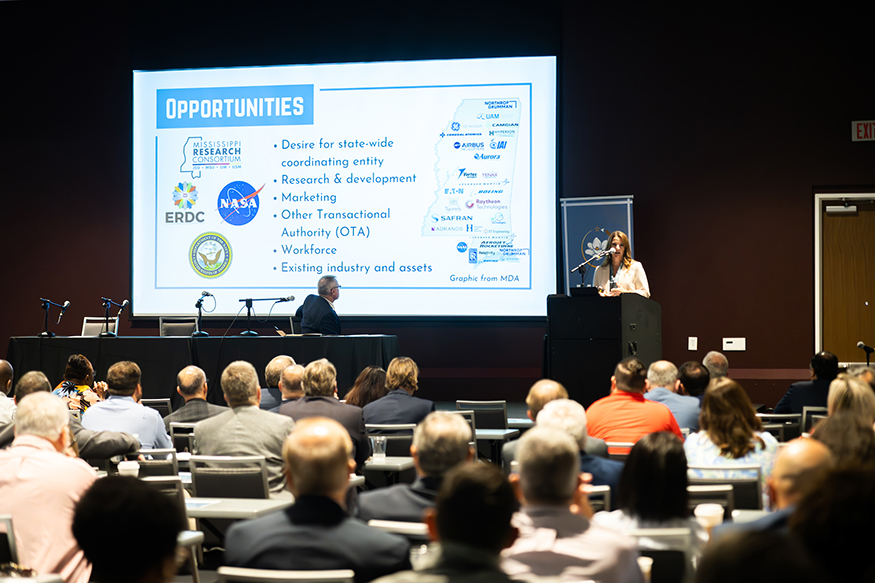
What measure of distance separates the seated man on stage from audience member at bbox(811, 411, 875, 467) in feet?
17.2

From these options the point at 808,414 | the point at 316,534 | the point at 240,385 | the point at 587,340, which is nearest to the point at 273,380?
the point at 240,385

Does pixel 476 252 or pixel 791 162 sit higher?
pixel 791 162

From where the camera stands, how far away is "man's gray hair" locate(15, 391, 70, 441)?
2.60 m

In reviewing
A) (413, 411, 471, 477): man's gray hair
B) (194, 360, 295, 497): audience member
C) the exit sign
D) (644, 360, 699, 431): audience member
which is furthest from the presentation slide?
(413, 411, 471, 477): man's gray hair

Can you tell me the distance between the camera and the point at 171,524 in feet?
4.80

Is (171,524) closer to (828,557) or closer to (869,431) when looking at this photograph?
(828,557)

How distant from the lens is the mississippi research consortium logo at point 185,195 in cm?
866

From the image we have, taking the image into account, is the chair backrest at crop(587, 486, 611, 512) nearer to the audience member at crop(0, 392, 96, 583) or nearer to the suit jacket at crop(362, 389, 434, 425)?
the audience member at crop(0, 392, 96, 583)

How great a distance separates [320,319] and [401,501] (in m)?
4.96

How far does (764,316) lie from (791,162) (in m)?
1.61

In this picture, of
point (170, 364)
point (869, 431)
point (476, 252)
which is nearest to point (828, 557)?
point (869, 431)

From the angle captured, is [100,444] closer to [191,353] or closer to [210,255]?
[191,353]

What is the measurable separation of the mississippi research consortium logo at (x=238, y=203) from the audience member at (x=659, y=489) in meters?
7.03

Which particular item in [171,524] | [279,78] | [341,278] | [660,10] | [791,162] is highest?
[660,10]
